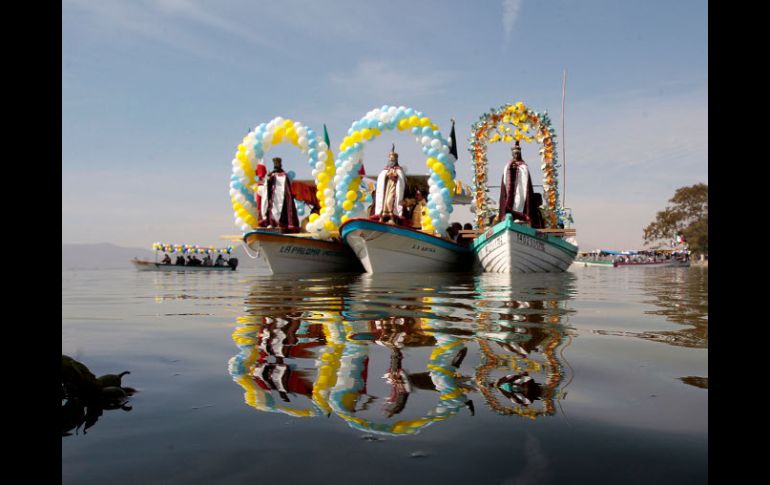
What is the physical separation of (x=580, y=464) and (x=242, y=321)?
186 inches

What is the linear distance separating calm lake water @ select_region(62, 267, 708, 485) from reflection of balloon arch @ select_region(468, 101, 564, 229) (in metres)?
17.7

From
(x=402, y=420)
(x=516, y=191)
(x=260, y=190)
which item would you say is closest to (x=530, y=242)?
(x=516, y=191)

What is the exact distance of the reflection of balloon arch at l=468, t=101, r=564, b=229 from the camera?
21969mm

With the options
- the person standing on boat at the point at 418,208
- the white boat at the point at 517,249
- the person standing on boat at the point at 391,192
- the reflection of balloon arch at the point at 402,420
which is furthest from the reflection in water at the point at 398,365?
the person standing on boat at the point at 418,208

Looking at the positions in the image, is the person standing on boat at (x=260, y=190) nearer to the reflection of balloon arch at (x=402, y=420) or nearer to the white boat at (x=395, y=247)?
the white boat at (x=395, y=247)

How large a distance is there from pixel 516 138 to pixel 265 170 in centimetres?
1178

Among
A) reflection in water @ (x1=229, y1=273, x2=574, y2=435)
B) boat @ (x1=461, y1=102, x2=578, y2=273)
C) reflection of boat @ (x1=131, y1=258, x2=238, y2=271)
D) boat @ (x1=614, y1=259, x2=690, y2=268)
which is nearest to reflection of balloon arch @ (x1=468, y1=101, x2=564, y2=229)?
boat @ (x1=461, y1=102, x2=578, y2=273)

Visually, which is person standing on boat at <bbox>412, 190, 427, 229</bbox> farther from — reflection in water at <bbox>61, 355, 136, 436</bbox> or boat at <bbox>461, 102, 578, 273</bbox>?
reflection in water at <bbox>61, 355, 136, 436</bbox>

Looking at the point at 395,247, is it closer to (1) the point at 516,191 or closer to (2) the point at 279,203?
(1) the point at 516,191

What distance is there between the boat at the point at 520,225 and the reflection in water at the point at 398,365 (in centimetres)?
1373

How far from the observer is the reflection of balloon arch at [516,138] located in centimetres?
2197

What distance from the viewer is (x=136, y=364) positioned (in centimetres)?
366
